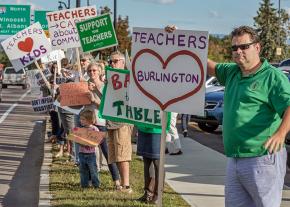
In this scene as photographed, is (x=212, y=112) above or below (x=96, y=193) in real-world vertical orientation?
above

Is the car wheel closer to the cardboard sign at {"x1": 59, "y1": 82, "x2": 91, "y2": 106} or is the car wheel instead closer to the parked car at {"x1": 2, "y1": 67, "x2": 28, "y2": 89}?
the cardboard sign at {"x1": 59, "y1": 82, "x2": 91, "y2": 106}

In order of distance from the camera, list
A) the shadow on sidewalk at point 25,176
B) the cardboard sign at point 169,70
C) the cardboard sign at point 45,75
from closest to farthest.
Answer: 1. the cardboard sign at point 169,70
2. the shadow on sidewalk at point 25,176
3. the cardboard sign at point 45,75

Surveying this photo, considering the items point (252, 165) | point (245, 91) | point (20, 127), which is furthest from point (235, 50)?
point (20, 127)

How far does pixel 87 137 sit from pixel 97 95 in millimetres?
662

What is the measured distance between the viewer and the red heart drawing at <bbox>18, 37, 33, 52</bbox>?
1223cm

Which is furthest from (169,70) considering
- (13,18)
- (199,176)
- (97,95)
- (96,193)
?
(13,18)

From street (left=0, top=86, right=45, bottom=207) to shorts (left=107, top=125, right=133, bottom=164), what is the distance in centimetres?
116

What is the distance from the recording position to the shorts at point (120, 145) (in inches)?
321

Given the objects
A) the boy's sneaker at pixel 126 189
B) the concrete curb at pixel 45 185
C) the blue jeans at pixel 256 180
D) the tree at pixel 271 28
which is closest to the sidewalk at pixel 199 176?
the boy's sneaker at pixel 126 189

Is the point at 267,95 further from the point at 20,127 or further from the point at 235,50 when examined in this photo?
the point at 20,127

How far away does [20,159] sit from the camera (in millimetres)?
12656

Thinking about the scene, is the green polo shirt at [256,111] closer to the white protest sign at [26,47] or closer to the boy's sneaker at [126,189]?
the boy's sneaker at [126,189]

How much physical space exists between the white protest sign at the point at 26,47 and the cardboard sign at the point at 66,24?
0.72 feet

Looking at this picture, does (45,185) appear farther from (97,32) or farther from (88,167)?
(97,32)
